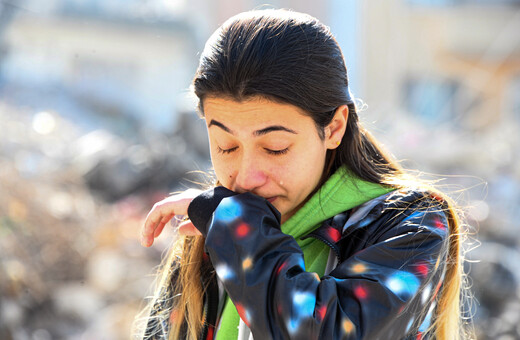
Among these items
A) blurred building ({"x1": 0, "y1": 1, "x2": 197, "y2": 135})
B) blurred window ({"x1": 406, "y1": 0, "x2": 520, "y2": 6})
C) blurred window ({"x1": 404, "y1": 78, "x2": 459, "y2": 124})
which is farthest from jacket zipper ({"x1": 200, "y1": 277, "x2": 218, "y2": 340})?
blurred window ({"x1": 406, "y1": 0, "x2": 520, "y2": 6})

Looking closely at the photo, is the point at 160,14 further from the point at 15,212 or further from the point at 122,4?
the point at 15,212

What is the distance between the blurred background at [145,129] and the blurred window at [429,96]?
3 centimetres

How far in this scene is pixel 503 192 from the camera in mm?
8219

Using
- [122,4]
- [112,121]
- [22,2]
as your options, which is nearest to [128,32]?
[122,4]

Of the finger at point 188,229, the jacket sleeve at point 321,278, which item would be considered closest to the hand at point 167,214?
the finger at point 188,229

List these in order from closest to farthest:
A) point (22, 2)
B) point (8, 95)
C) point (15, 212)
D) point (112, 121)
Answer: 1. point (15, 212)
2. point (8, 95)
3. point (22, 2)
4. point (112, 121)

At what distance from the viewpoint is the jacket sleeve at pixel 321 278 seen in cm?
128

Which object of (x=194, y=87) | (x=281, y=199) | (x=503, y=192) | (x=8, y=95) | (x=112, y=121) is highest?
(x=194, y=87)

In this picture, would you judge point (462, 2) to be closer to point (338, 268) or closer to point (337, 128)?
point (337, 128)

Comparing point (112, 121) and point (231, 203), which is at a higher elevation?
point (231, 203)

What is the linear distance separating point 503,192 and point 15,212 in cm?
601

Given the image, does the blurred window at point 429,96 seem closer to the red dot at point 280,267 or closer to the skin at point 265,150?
the skin at point 265,150

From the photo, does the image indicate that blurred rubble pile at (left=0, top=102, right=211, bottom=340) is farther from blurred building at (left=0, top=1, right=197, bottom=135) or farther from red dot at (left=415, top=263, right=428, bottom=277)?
red dot at (left=415, top=263, right=428, bottom=277)

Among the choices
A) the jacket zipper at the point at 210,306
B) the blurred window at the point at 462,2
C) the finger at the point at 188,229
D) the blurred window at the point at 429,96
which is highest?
the finger at the point at 188,229
